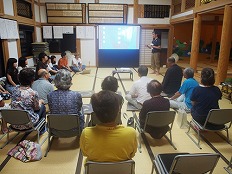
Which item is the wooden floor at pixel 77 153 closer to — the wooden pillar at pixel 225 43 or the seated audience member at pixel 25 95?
the seated audience member at pixel 25 95

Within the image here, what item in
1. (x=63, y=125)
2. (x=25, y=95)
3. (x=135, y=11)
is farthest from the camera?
(x=135, y=11)

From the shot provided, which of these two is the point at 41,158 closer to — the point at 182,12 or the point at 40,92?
the point at 40,92

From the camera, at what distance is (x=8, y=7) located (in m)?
5.61

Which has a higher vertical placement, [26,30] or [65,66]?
[26,30]

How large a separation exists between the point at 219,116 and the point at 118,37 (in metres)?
6.63

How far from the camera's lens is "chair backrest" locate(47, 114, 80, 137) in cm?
223

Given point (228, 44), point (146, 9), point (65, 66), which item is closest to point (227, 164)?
point (228, 44)

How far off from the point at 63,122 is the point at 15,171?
671mm

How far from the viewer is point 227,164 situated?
2.25 meters

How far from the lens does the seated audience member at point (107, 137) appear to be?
49.8 inches

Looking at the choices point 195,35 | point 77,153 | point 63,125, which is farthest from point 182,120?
point 195,35

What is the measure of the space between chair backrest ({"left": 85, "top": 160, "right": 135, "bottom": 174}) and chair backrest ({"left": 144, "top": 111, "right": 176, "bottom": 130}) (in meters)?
1.04

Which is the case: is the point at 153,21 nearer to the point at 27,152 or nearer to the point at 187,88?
the point at 187,88

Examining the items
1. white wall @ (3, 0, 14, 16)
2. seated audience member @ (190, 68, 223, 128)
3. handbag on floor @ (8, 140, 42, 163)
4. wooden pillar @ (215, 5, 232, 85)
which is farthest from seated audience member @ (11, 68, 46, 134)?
wooden pillar @ (215, 5, 232, 85)
